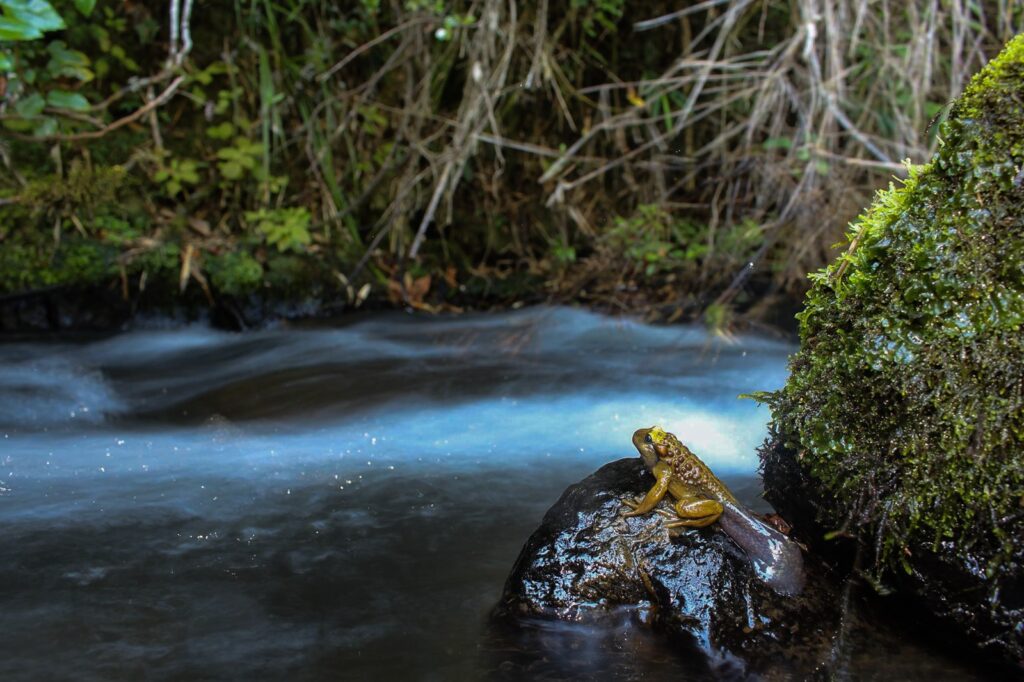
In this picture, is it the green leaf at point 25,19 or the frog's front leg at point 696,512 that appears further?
the green leaf at point 25,19

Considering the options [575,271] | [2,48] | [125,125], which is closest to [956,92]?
[575,271]

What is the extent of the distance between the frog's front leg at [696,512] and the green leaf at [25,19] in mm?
4717

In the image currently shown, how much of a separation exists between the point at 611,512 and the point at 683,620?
14.3 inches

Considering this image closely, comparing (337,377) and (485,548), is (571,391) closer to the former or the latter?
(337,377)

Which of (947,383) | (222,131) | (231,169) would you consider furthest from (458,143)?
(947,383)

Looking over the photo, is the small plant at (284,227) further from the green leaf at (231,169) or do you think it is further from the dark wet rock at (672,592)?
the dark wet rock at (672,592)

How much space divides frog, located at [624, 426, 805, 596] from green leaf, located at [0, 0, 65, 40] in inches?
178

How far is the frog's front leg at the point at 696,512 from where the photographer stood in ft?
7.49

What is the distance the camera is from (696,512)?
2.28 m

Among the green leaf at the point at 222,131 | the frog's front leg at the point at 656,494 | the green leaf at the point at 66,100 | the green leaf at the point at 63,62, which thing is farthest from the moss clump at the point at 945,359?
the green leaf at the point at 63,62

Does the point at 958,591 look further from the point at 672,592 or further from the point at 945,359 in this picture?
the point at 672,592

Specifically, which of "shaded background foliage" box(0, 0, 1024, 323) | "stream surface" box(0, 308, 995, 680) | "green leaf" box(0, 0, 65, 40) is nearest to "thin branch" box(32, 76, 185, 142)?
"shaded background foliage" box(0, 0, 1024, 323)

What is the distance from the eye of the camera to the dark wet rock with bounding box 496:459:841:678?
2125 millimetres

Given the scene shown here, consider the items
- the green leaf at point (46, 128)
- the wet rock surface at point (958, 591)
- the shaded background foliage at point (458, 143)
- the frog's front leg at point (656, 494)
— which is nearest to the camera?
the wet rock surface at point (958, 591)
